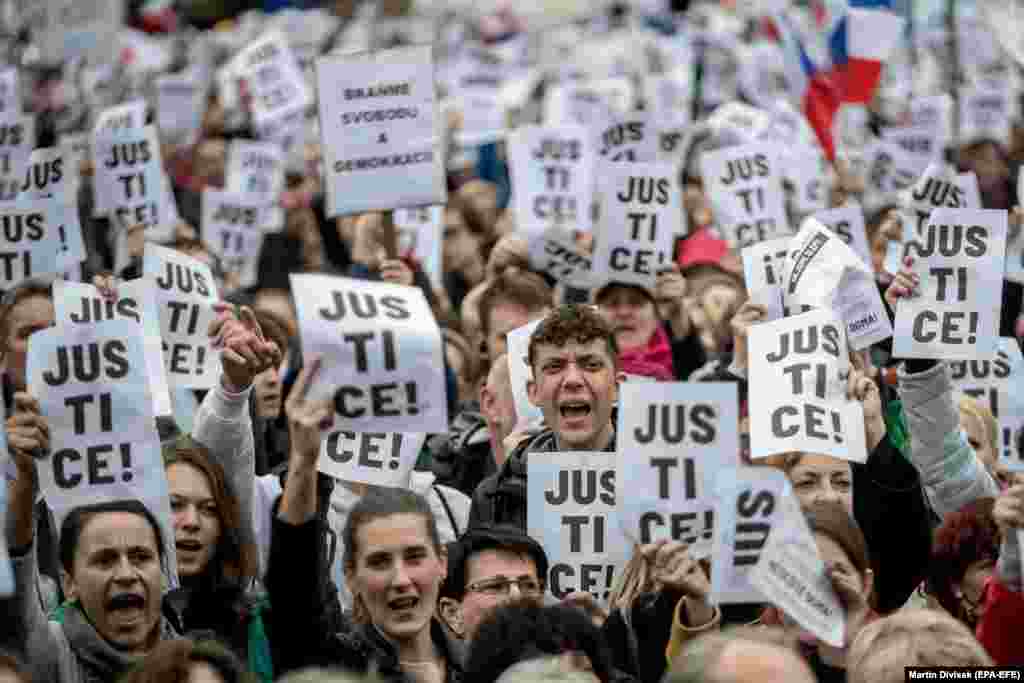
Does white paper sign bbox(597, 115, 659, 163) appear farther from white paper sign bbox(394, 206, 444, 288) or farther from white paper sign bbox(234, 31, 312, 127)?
white paper sign bbox(234, 31, 312, 127)

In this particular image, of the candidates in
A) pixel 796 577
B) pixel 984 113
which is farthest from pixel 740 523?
pixel 984 113

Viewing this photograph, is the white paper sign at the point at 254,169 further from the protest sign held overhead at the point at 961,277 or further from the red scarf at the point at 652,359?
the protest sign held overhead at the point at 961,277

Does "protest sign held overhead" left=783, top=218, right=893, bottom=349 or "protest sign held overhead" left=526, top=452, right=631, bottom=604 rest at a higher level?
"protest sign held overhead" left=783, top=218, right=893, bottom=349

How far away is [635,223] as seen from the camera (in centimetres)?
964

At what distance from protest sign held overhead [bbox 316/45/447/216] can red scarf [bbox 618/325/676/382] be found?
44.0 inches

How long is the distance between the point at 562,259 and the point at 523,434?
2.57 m

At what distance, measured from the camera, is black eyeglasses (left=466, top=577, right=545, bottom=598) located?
5.91 metres

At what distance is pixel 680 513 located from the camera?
18.9ft

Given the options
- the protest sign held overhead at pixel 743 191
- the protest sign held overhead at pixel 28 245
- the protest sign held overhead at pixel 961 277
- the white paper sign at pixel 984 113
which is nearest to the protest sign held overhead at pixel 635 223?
the protest sign held overhead at pixel 743 191

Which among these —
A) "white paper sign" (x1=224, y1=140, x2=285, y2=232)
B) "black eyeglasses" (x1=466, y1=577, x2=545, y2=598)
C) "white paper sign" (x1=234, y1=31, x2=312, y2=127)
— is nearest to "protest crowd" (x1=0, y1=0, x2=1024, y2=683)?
"black eyeglasses" (x1=466, y1=577, x2=545, y2=598)

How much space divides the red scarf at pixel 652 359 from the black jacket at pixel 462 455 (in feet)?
2.84

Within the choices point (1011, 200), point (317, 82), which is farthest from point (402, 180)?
point (1011, 200)

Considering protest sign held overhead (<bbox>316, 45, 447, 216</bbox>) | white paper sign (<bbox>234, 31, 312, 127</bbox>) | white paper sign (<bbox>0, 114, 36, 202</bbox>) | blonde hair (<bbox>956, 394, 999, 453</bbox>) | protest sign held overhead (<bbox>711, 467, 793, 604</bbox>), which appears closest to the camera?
protest sign held overhead (<bbox>711, 467, 793, 604</bbox>)

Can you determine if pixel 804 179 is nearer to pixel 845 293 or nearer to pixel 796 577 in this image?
pixel 845 293
